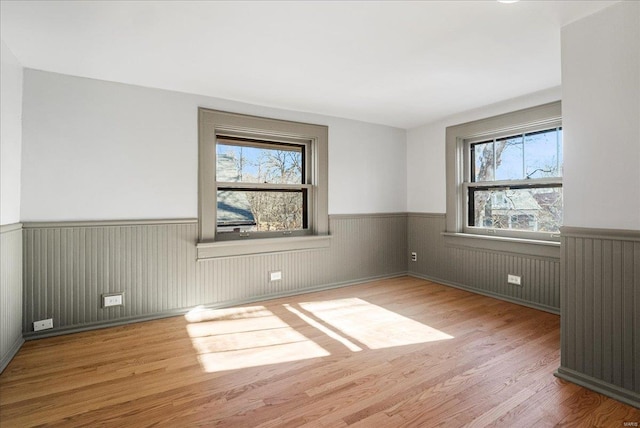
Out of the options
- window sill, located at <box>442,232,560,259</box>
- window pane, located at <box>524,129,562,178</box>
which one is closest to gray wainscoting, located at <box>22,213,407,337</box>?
window sill, located at <box>442,232,560,259</box>

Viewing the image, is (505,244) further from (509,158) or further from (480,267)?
(509,158)

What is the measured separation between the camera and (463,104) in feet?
12.3

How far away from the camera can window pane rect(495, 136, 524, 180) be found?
3.66 m

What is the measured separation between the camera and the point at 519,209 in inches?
144

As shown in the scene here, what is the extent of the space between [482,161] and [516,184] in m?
0.58

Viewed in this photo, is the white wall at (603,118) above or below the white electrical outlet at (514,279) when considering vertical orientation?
above

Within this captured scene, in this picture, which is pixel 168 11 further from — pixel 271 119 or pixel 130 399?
pixel 130 399

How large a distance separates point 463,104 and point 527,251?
179 cm

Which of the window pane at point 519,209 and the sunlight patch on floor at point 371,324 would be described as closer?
the sunlight patch on floor at point 371,324

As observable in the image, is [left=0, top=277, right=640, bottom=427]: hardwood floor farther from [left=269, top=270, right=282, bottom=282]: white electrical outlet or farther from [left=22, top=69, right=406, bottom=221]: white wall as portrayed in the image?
[left=22, top=69, right=406, bottom=221]: white wall

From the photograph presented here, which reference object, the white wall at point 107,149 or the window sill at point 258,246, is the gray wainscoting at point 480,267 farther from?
the white wall at point 107,149

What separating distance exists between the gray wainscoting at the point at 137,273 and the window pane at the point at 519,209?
1.92 m

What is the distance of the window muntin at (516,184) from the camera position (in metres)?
3.36

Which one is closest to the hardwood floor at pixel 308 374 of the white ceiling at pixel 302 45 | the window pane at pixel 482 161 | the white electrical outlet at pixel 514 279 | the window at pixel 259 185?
the white electrical outlet at pixel 514 279
